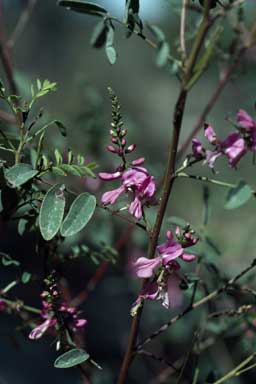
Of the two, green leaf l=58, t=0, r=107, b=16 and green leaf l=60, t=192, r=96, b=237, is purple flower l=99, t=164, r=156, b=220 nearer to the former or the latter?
green leaf l=60, t=192, r=96, b=237

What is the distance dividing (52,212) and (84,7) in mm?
264

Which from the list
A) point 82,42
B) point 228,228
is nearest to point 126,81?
point 82,42

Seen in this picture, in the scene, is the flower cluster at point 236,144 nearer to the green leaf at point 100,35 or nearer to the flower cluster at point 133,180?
the flower cluster at point 133,180

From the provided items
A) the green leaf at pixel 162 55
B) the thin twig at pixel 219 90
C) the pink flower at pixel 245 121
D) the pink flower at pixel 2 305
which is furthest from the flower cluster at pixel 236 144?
the thin twig at pixel 219 90

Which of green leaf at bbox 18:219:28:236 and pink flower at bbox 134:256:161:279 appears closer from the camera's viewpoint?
pink flower at bbox 134:256:161:279

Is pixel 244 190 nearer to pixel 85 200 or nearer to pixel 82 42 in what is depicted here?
pixel 85 200

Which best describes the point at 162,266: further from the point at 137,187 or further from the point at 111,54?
the point at 111,54

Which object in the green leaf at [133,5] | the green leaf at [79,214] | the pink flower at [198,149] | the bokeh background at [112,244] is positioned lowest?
the bokeh background at [112,244]

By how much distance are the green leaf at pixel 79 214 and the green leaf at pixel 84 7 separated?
236 mm

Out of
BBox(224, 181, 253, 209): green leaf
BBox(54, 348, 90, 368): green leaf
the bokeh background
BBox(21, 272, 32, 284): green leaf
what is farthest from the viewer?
the bokeh background

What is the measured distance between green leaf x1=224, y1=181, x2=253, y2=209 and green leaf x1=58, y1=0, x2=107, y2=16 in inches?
12.0

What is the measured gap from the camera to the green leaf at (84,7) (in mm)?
847

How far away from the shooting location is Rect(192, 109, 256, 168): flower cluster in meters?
0.76

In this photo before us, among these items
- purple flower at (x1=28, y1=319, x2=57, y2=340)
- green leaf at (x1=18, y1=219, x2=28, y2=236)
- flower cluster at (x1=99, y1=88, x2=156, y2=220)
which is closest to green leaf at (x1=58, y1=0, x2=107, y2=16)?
flower cluster at (x1=99, y1=88, x2=156, y2=220)
